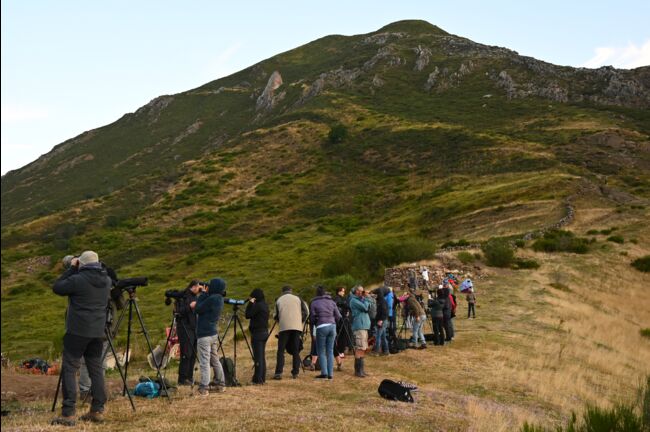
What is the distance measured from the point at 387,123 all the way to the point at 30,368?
3643 inches

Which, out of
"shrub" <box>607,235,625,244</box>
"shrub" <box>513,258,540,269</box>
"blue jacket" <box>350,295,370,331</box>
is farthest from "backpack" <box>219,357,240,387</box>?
"shrub" <box>607,235,625,244</box>

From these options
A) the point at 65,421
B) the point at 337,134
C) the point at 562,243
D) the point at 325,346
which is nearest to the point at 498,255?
the point at 562,243

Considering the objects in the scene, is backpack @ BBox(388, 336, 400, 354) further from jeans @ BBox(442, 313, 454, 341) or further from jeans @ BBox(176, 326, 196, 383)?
jeans @ BBox(176, 326, 196, 383)

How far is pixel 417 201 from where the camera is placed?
236ft

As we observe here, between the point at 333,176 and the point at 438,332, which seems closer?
the point at 438,332

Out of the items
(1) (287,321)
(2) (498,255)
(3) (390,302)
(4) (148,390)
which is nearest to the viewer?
(4) (148,390)

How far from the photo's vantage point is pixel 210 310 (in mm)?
11180

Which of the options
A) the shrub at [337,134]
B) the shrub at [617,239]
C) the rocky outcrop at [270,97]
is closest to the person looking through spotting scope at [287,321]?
the shrub at [617,239]

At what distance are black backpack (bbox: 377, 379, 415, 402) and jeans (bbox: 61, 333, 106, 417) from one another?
17.8 feet

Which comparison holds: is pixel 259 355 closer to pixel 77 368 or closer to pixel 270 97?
pixel 77 368

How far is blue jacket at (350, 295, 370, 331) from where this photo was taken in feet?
48.4

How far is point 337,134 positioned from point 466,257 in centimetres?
6705

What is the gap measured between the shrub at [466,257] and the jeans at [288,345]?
2473 centimetres

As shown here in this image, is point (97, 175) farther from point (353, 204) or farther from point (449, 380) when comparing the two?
point (449, 380)
